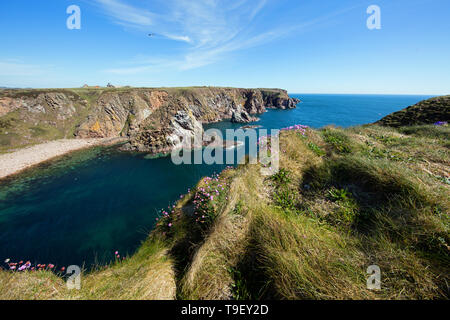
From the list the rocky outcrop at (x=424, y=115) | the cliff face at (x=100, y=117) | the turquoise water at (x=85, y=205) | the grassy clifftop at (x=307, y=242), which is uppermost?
the cliff face at (x=100, y=117)

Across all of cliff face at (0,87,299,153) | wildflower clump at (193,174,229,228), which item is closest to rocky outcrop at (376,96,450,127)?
wildflower clump at (193,174,229,228)

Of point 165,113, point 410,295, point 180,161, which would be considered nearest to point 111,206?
point 180,161

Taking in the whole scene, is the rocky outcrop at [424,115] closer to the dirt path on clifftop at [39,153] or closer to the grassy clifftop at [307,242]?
the grassy clifftop at [307,242]

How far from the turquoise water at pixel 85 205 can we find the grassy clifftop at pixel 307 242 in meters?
5.91

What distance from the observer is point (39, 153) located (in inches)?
1323

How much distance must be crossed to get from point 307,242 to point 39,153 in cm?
5235

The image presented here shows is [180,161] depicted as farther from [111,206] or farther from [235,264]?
[235,264]

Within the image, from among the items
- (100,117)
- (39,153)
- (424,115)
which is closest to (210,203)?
(424,115)

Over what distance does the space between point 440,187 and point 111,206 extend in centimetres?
2243

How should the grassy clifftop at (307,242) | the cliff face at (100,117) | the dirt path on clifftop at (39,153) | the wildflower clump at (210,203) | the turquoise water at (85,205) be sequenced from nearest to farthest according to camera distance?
the grassy clifftop at (307,242), the wildflower clump at (210,203), the turquoise water at (85,205), the dirt path on clifftop at (39,153), the cliff face at (100,117)

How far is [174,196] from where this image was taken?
734 inches

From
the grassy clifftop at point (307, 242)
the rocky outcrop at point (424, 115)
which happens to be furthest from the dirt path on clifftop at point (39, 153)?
the rocky outcrop at point (424, 115)

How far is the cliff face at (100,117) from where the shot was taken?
1437 inches

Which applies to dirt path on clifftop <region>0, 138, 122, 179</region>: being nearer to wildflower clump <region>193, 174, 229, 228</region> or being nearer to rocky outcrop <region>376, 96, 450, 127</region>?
wildflower clump <region>193, 174, 229, 228</region>
